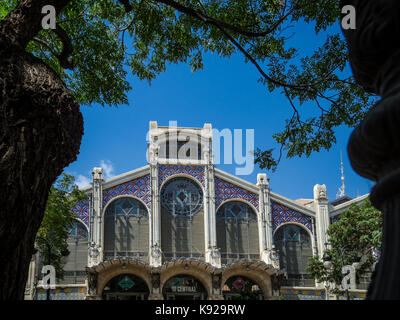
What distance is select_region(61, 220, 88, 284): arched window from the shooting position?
2453cm

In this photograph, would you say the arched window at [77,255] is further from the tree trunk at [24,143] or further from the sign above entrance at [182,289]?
the tree trunk at [24,143]

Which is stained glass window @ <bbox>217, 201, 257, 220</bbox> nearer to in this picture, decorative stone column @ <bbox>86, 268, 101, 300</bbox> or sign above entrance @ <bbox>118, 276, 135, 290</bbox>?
sign above entrance @ <bbox>118, 276, 135, 290</bbox>

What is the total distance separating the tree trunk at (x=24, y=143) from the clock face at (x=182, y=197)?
23297mm

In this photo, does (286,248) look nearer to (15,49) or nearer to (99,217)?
(99,217)

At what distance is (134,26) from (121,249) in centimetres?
1973

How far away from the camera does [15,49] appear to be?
133 inches

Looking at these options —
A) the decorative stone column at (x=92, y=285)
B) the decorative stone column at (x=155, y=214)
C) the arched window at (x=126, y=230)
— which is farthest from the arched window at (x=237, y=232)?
the decorative stone column at (x=92, y=285)

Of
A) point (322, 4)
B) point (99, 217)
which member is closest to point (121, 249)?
point (99, 217)

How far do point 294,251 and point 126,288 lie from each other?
10509mm

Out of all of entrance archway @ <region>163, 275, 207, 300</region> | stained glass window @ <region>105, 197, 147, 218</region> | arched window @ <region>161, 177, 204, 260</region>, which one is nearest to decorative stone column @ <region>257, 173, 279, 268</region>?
arched window @ <region>161, 177, 204, 260</region>

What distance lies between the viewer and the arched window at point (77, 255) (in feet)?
80.5

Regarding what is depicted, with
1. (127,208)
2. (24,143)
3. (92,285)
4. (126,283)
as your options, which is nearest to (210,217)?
(127,208)

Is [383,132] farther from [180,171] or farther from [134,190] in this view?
[180,171]
